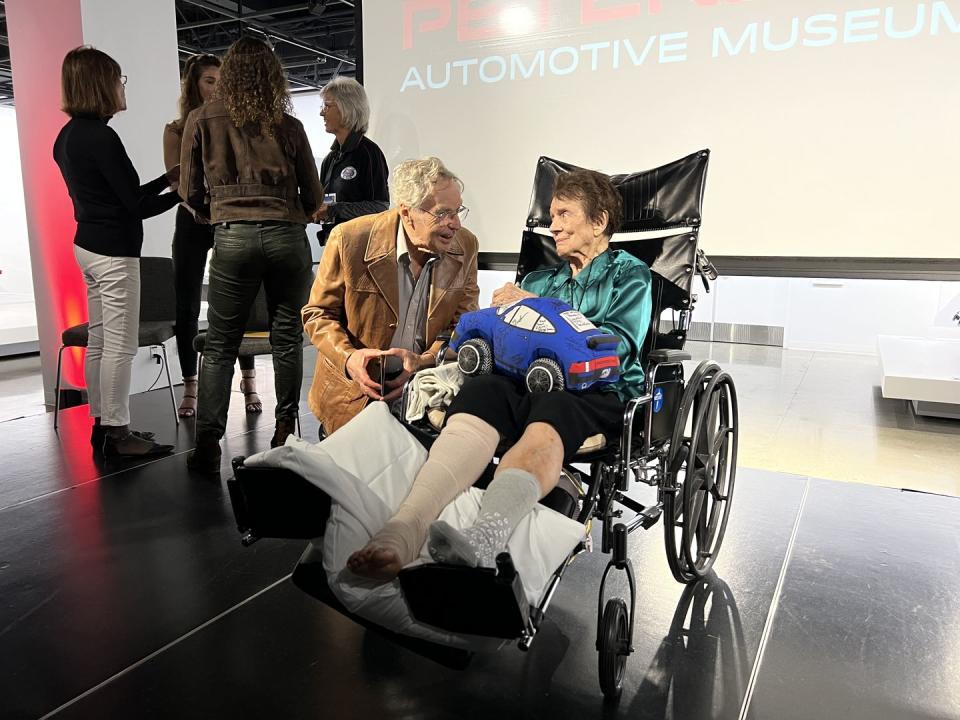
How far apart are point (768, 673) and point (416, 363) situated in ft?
3.66

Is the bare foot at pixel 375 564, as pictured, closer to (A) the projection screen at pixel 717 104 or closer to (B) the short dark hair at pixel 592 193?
(B) the short dark hair at pixel 592 193

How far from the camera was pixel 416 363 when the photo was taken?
6.57 ft

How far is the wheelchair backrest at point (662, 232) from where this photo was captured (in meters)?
2.17

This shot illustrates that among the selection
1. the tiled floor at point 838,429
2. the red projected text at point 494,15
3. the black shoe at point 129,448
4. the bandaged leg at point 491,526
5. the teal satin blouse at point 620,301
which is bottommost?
the tiled floor at point 838,429

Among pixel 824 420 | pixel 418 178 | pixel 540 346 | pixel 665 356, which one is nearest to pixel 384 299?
pixel 418 178

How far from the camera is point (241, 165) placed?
2705mm

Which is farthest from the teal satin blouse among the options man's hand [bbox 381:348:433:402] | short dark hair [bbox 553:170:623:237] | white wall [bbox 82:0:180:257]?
white wall [bbox 82:0:180:257]

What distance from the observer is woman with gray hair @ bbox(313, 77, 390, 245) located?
3320 millimetres

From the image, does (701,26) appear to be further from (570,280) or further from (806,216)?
(570,280)

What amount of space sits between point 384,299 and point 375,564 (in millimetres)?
995

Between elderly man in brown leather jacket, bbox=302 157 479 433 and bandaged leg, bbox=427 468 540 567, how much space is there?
0.61m

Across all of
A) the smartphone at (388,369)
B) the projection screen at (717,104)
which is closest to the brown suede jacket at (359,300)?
the smartphone at (388,369)

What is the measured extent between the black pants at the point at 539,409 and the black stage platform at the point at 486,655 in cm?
54

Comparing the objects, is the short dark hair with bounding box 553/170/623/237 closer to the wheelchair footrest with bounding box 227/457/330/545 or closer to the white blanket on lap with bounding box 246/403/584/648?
the white blanket on lap with bounding box 246/403/584/648
